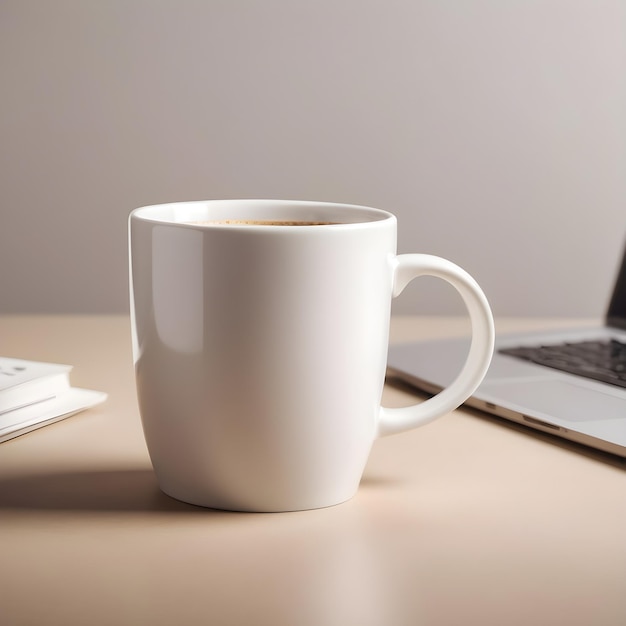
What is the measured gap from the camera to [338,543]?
0.44 meters

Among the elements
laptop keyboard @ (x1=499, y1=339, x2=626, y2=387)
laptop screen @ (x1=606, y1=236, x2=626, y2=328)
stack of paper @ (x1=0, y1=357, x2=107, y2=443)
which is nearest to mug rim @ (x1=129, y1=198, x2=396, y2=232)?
stack of paper @ (x1=0, y1=357, x2=107, y2=443)

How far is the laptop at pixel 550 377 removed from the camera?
608mm

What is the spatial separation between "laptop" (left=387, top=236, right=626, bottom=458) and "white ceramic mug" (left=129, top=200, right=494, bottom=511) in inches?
7.1

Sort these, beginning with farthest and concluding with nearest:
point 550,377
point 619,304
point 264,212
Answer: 1. point 619,304
2. point 550,377
3. point 264,212

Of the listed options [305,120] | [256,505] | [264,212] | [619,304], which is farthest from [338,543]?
[305,120]

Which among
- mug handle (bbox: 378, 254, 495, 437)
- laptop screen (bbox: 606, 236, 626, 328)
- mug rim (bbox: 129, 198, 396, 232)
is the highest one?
mug rim (bbox: 129, 198, 396, 232)

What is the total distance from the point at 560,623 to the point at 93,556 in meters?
0.21

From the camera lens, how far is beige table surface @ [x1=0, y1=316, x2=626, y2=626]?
0.38 m

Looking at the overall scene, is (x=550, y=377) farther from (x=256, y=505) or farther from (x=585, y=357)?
(x=256, y=505)

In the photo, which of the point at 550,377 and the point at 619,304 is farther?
the point at 619,304

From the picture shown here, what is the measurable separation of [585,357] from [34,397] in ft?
1.57

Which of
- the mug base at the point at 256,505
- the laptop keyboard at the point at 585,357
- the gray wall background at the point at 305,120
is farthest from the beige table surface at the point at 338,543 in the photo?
the gray wall background at the point at 305,120

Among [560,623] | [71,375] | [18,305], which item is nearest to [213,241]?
[560,623]

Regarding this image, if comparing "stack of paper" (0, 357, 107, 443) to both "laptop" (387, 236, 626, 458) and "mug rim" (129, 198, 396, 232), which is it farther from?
"laptop" (387, 236, 626, 458)
